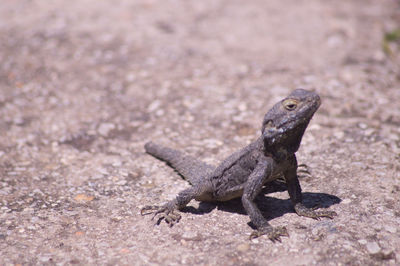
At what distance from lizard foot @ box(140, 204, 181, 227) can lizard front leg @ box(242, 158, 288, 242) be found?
90 centimetres

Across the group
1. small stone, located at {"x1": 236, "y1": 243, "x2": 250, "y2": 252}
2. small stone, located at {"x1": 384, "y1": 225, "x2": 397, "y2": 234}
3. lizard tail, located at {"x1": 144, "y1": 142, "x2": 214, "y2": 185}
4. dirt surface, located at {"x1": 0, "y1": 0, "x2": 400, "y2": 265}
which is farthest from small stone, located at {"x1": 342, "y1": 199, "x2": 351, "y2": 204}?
lizard tail, located at {"x1": 144, "y1": 142, "x2": 214, "y2": 185}

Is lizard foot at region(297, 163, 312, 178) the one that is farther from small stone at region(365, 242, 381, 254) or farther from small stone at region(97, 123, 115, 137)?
small stone at region(97, 123, 115, 137)

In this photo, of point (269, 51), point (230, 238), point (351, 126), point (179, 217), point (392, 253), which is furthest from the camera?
point (269, 51)

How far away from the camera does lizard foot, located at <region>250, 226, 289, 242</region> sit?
4875mm

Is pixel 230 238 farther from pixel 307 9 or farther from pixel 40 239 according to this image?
pixel 307 9

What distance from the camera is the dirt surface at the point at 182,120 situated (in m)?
4.96

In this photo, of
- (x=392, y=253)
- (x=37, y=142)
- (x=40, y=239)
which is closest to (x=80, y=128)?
(x=37, y=142)

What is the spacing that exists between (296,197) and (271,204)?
40 centimetres

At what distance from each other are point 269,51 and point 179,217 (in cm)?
608

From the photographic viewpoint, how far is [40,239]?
511 cm

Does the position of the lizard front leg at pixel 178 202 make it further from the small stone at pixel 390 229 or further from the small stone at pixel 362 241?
the small stone at pixel 390 229

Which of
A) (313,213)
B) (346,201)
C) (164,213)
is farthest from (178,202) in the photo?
(346,201)

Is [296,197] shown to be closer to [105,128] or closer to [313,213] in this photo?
[313,213]

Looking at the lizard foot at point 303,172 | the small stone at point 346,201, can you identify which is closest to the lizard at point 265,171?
the small stone at point 346,201
